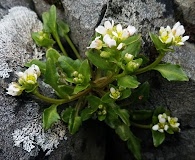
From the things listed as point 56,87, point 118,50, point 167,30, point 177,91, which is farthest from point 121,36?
point 177,91

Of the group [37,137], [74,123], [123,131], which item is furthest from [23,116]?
[123,131]

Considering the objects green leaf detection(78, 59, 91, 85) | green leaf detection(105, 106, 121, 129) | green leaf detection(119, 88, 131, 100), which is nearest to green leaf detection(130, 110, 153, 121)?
green leaf detection(105, 106, 121, 129)

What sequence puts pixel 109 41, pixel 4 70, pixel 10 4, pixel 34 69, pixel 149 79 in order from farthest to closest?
pixel 10 4, pixel 149 79, pixel 4 70, pixel 34 69, pixel 109 41

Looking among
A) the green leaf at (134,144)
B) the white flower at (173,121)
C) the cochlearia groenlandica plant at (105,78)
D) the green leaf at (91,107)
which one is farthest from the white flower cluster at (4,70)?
the white flower at (173,121)

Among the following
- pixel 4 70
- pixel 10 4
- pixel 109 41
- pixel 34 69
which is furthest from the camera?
pixel 10 4

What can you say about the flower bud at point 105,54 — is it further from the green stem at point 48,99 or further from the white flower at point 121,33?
the green stem at point 48,99

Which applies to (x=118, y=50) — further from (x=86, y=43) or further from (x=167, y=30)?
→ (x=86, y=43)

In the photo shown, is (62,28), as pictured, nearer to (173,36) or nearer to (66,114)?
(66,114)

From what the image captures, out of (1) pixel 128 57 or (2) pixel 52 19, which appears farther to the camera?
(2) pixel 52 19
